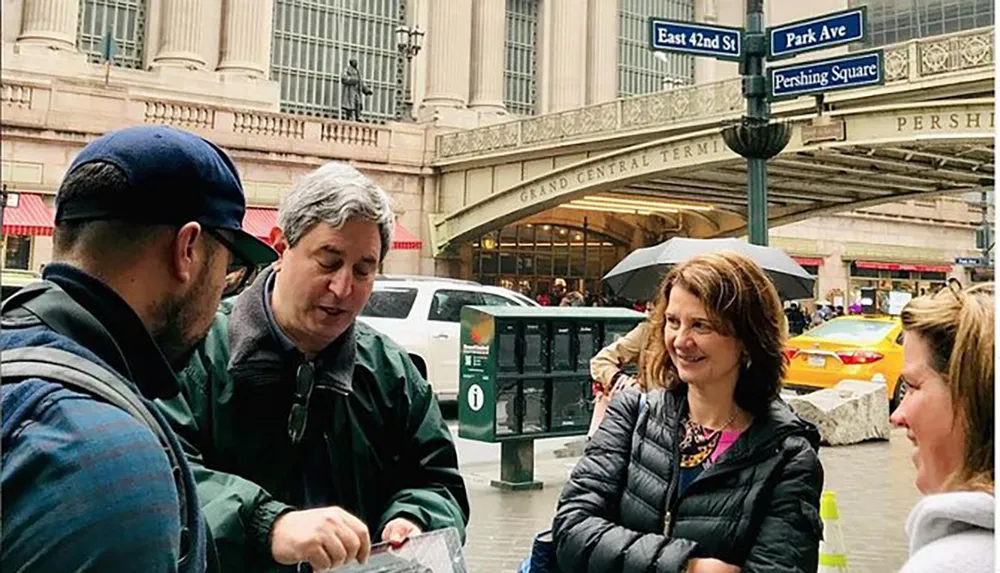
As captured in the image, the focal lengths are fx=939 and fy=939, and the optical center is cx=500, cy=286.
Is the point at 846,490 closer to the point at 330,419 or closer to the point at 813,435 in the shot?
the point at 813,435

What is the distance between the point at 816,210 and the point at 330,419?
2954 centimetres

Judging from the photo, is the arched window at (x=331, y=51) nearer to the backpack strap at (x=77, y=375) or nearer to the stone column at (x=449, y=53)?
the stone column at (x=449, y=53)

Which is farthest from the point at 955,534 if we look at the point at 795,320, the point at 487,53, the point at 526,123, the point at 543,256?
the point at 487,53

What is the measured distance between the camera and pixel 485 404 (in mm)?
8836

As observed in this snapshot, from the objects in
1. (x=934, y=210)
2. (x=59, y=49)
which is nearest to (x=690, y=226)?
(x=934, y=210)

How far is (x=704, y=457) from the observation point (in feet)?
9.03

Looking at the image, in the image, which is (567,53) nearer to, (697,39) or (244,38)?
(244,38)

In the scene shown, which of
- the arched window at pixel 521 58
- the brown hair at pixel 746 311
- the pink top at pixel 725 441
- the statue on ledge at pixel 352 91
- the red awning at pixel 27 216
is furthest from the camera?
the arched window at pixel 521 58

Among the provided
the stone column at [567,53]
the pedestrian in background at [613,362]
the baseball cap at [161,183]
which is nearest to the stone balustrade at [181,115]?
the stone column at [567,53]

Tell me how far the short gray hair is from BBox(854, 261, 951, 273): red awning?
41064 mm

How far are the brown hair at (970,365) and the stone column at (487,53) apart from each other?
33.3 m

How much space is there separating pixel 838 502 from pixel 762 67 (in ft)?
12.9

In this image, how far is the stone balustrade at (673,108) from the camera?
55.2 ft

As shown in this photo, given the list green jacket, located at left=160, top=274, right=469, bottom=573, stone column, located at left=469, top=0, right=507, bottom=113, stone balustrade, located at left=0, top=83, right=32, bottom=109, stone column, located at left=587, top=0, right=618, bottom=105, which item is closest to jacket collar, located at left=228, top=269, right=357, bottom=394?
green jacket, located at left=160, top=274, right=469, bottom=573
